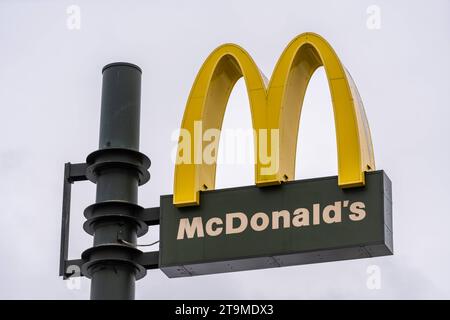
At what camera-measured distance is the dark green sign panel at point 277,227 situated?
62.3ft

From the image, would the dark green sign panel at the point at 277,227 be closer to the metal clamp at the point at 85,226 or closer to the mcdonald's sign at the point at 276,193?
the mcdonald's sign at the point at 276,193

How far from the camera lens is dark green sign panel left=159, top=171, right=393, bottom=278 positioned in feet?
62.3

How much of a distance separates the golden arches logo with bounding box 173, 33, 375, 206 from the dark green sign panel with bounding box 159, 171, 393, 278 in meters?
0.19

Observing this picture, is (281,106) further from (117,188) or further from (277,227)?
(117,188)

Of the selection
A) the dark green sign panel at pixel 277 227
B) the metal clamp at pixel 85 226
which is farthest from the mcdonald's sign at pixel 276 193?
the metal clamp at pixel 85 226

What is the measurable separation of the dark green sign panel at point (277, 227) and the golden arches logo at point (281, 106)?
19 cm

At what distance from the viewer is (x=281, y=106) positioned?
2009 cm

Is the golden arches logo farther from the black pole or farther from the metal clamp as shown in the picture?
the black pole

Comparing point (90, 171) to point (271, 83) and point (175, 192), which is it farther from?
point (271, 83)

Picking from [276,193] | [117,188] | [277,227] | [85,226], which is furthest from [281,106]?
[85,226]
